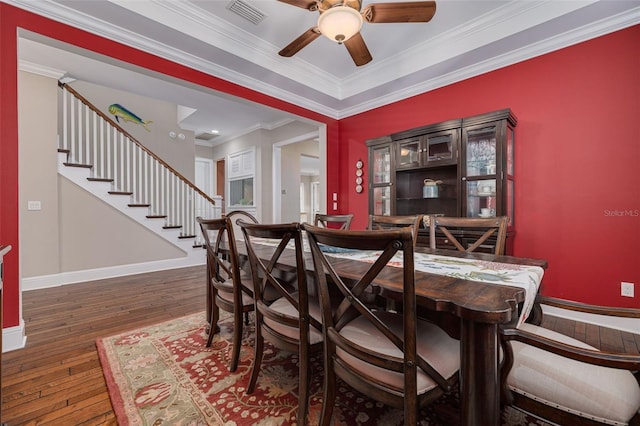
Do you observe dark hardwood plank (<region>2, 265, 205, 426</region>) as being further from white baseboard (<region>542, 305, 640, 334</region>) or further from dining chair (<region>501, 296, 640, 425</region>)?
white baseboard (<region>542, 305, 640, 334</region>)

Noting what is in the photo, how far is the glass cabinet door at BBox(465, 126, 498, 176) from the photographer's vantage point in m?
2.88

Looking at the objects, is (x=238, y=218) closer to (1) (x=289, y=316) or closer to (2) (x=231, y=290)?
(2) (x=231, y=290)

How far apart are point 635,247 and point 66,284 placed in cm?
637

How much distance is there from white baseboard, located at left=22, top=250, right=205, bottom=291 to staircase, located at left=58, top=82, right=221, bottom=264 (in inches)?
5.9

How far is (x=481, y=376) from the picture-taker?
88 centimetres

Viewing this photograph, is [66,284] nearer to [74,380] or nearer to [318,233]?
[74,380]

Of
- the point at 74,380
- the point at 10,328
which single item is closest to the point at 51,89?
the point at 10,328

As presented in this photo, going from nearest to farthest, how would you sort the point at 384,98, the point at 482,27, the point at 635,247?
the point at 635,247
the point at 482,27
the point at 384,98

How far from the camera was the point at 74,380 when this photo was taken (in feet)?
5.61

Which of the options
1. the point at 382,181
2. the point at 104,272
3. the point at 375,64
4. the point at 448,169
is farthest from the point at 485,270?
the point at 104,272

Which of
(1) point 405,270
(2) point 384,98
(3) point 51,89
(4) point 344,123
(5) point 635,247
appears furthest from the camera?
(4) point 344,123

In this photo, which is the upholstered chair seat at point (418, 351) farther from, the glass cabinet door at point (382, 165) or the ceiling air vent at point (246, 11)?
the ceiling air vent at point (246, 11)

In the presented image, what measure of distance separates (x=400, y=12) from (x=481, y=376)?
2.18 m

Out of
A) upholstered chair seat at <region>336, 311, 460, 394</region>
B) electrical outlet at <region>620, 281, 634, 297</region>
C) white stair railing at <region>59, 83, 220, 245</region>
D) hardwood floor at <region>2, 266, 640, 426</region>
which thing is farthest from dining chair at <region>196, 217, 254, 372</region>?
white stair railing at <region>59, 83, 220, 245</region>
